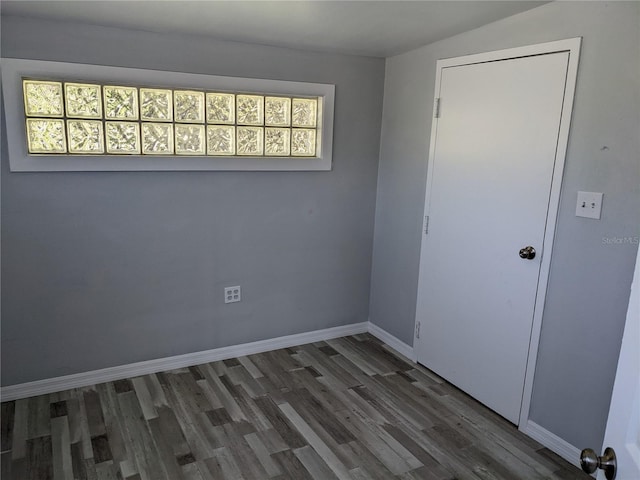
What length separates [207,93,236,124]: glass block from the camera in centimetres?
295

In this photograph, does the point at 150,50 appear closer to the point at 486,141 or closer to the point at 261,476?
the point at 486,141

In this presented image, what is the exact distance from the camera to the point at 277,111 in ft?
10.5

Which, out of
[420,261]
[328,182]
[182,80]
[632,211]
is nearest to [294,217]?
[328,182]

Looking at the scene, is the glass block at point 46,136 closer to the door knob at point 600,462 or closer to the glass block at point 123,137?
the glass block at point 123,137

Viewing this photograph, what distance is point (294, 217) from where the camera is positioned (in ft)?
11.0

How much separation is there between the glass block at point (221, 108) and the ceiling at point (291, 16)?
1.15 feet

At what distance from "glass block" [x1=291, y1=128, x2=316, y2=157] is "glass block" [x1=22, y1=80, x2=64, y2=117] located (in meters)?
1.44

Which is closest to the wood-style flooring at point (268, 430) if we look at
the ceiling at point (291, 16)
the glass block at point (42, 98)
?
the glass block at point (42, 98)

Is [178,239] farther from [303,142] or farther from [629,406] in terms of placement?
[629,406]

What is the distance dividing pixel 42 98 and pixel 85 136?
11.0 inches

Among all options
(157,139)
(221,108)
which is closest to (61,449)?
(157,139)

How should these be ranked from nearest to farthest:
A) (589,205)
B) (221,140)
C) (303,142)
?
(589,205)
(221,140)
(303,142)

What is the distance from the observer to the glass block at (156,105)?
2771 mm

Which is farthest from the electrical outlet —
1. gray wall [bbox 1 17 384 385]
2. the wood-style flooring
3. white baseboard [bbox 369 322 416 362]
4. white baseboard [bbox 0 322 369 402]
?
white baseboard [bbox 369 322 416 362]
